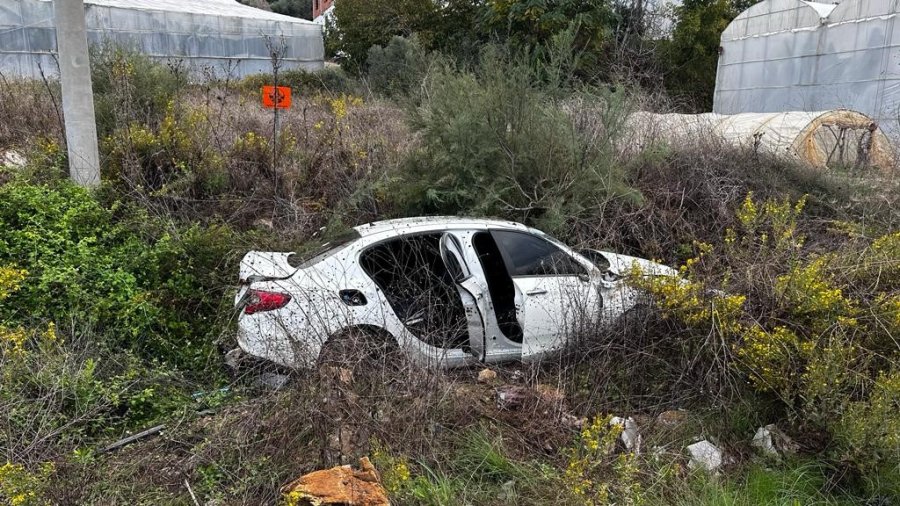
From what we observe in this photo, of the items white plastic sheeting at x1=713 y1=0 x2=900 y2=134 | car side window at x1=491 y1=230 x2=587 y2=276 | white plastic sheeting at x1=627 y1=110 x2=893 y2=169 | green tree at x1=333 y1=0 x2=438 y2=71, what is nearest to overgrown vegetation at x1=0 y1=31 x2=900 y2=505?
car side window at x1=491 y1=230 x2=587 y2=276

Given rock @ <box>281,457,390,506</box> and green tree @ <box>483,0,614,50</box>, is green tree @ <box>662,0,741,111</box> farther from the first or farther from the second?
rock @ <box>281,457,390,506</box>

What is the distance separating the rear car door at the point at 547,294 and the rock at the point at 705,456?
4.25ft

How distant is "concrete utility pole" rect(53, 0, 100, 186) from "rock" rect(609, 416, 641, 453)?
630 cm

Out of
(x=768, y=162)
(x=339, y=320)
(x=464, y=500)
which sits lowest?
(x=464, y=500)

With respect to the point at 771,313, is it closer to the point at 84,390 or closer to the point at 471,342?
the point at 471,342

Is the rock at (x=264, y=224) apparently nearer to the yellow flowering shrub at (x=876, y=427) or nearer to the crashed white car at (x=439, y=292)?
the crashed white car at (x=439, y=292)

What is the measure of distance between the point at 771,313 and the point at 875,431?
4.07 ft

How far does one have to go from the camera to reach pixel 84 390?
4.09 m

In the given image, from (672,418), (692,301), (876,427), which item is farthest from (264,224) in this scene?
(876,427)

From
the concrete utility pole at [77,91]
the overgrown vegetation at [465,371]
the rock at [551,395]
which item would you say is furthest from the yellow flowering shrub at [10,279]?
the rock at [551,395]

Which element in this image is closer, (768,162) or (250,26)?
(768,162)

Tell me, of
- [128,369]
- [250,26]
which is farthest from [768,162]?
[250,26]

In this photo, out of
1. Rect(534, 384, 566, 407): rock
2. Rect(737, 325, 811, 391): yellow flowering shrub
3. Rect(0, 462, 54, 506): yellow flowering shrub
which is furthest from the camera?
Rect(534, 384, 566, 407): rock

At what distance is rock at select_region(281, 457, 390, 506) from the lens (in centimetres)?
305
